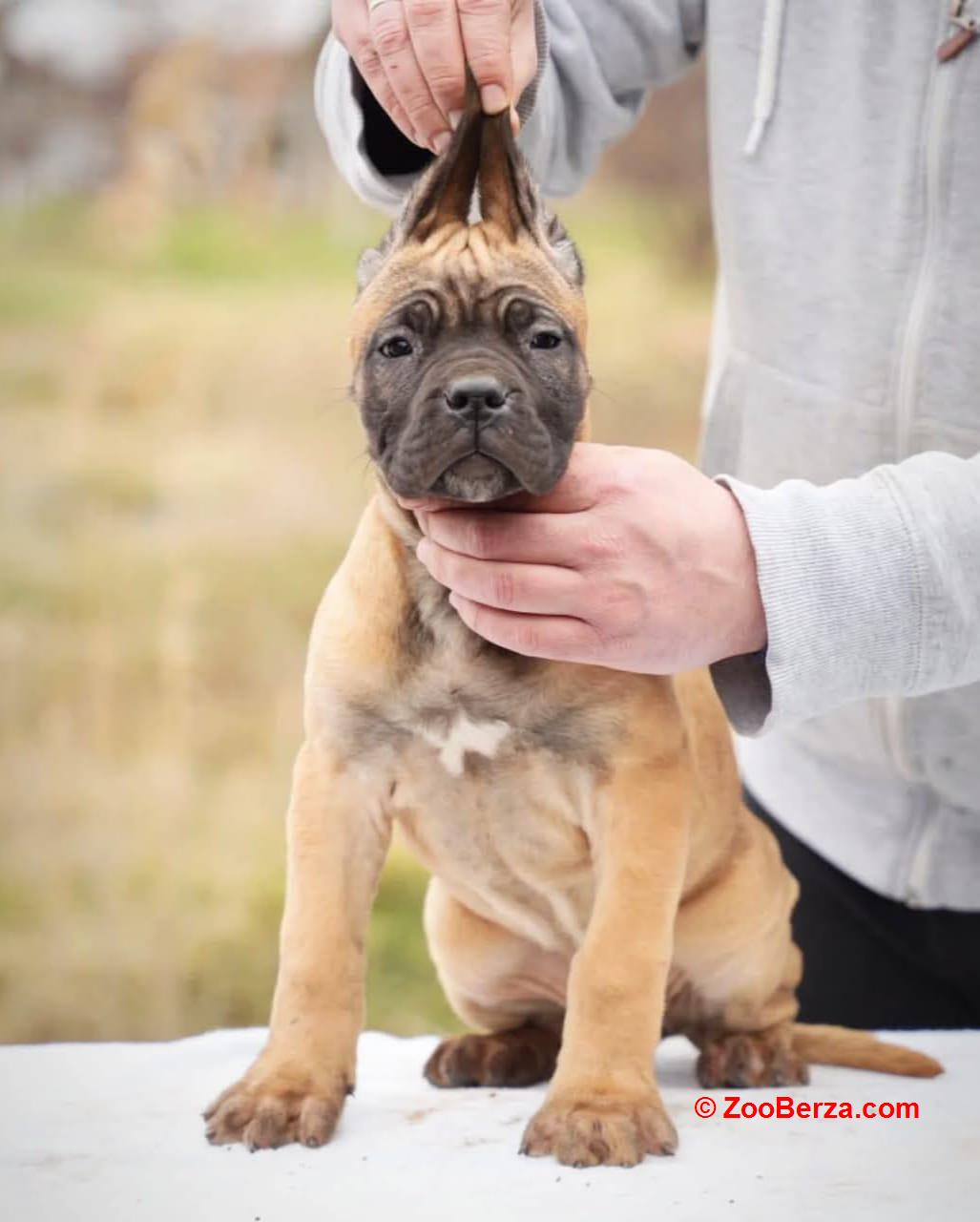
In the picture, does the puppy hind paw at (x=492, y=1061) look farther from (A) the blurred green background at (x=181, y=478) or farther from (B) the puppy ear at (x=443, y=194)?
(A) the blurred green background at (x=181, y=478)

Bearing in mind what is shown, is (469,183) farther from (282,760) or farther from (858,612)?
(282,760)

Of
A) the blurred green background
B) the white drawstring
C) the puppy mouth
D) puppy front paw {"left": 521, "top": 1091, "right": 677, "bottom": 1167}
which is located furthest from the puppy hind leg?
the blurred green background

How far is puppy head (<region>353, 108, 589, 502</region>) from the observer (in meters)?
1.56

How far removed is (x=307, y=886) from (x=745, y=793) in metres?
1.01

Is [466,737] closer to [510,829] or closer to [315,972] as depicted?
[510,829]

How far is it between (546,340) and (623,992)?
0.71 meters

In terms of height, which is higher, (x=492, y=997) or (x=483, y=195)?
(x=483, y=195)

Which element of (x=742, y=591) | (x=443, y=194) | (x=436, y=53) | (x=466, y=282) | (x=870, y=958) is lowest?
(x=870, y=958)

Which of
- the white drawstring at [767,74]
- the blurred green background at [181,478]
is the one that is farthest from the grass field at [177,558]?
the white drawstring at [767,74]

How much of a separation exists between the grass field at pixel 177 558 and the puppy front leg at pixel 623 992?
6.44 ft

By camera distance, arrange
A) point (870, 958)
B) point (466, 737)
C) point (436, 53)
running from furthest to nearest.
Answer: point (870, 958)
point (466, 737)
point (436, 53)

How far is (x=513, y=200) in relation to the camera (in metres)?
1.70

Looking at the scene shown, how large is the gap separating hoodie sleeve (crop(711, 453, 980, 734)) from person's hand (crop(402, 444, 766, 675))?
0.04 m

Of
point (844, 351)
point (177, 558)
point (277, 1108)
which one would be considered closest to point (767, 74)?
point (844, 351)
